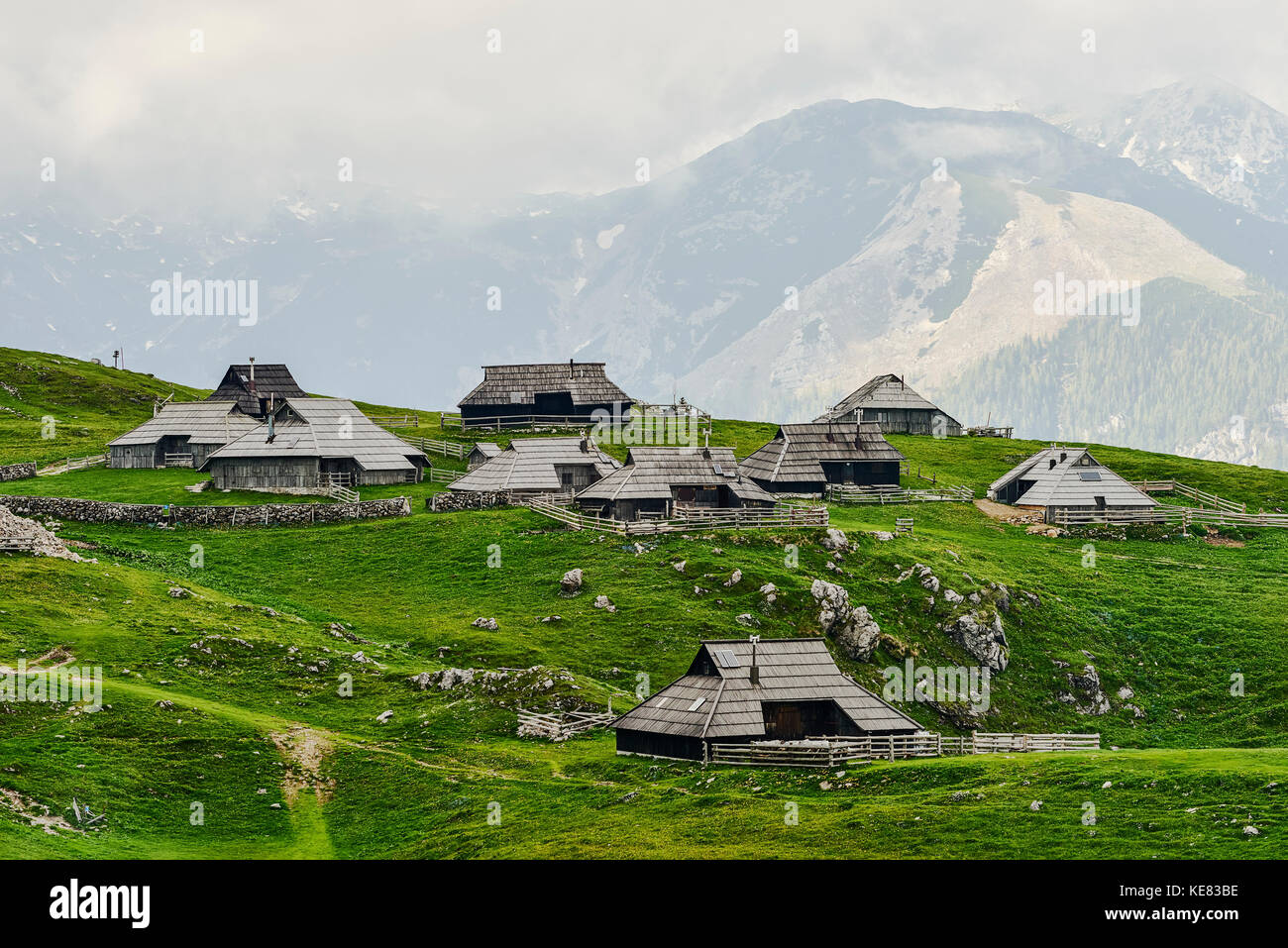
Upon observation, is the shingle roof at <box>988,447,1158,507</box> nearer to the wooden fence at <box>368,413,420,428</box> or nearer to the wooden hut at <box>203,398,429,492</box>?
the wooden hut at <box>203,398,429,492</box>

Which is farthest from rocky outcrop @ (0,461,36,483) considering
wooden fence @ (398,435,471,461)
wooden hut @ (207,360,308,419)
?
wooden hut @ (207,360,308,419)

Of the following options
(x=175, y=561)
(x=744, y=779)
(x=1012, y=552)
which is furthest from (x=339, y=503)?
(x=744, y=779)

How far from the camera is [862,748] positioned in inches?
1896

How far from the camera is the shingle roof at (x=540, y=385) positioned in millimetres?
112062

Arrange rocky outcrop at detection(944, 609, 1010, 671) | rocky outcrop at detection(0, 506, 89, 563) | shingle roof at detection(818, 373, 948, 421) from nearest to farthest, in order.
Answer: rocky outcrop at detection(0, 506, 89, 563) → rocky outcrop at detection(944, 609, 1010, 671) → shingle roof at detection(818, 373, 948, 421)

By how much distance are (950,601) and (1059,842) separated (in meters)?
31.8

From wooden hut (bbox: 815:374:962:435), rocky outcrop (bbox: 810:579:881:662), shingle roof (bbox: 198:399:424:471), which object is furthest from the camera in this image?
wooden hut (bbox: 815:374:962:435)

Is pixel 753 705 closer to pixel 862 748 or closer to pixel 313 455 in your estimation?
pixel 862 748

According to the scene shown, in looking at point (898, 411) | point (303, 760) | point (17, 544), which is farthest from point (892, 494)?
point (303, 760)

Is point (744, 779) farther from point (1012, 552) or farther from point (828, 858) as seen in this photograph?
point (1012, 552)

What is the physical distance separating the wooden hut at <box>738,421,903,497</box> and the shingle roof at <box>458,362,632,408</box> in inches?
865

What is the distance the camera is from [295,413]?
9050cm

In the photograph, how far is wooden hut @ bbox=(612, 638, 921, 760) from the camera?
47812 mm

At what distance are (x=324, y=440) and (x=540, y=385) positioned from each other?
89.2ft
